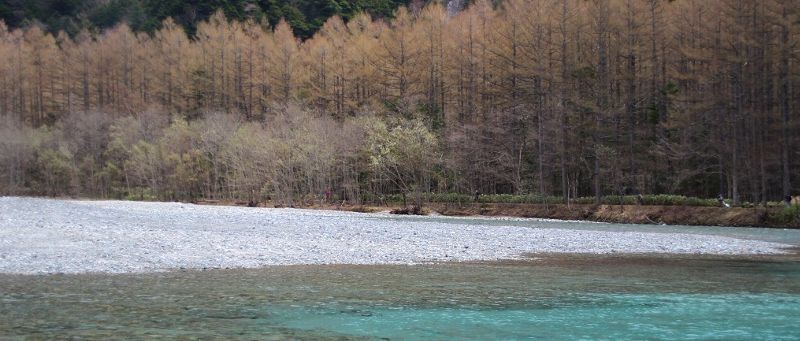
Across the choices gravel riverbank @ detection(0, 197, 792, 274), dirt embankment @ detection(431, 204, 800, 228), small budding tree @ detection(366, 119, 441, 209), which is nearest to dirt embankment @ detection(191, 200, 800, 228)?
dirt embankment @ detection(431, 204, 800, 228)

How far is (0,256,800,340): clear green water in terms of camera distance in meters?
10.7

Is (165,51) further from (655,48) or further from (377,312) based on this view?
(377,312)

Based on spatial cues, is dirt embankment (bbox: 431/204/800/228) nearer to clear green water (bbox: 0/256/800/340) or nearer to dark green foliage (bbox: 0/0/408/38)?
clear green water (bbox: 0/256/800/340)

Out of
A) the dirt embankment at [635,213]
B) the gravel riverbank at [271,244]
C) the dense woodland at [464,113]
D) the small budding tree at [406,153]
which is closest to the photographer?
the gravel riverbank at [271,244]

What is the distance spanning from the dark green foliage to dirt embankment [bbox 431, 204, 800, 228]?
210ft

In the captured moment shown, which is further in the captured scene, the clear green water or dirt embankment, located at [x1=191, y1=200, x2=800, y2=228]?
dirt embankment, located at [x1=191, y1=200, x2=800, y2=228]

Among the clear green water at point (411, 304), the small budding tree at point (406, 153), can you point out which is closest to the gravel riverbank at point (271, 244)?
the clear green water at point (411, 304)

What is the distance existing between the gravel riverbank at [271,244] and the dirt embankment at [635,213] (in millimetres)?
8202

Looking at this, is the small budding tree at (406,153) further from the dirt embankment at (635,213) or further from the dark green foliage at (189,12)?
the dark green foliage at (189,12)

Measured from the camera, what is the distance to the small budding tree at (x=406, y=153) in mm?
53375

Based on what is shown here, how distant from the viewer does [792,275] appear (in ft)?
56.1

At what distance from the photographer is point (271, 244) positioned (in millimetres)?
22172

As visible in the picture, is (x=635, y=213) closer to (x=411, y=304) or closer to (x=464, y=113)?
(x=464, y=113)

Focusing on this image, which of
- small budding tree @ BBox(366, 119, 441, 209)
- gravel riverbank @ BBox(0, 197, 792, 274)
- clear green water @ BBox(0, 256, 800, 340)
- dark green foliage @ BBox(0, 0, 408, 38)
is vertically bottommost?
clear green water @ BBox(0, 256, 800, 340)
